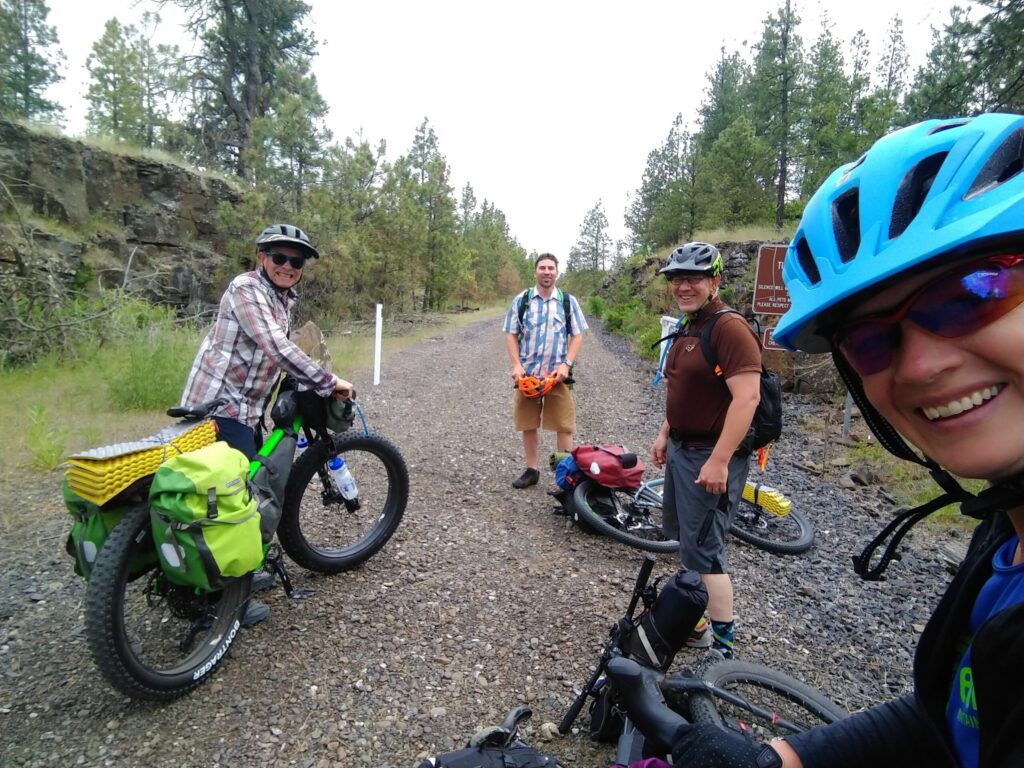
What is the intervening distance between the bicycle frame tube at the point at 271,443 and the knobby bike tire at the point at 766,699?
2.41 metres

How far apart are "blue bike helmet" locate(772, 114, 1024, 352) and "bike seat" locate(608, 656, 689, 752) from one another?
111cm

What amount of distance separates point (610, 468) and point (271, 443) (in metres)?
2.59

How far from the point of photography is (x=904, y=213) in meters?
1.05

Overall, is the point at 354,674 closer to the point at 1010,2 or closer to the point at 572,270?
the point at 1010,2

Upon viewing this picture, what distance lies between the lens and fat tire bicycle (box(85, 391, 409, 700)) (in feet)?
7.16

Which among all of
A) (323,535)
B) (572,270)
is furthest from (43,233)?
(572,270)

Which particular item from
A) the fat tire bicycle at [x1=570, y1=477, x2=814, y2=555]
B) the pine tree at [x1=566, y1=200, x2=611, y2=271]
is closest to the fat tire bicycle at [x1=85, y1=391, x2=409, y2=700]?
the fat tire bicycle at [x1=570, y1=477, x2=814, y2=555]

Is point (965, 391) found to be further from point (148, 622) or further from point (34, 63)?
point (34, 63)

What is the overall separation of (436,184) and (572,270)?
43967mm

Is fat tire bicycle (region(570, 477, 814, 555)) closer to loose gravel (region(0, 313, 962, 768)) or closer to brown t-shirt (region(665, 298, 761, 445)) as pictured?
loose gravel (region(0, 313, 962, 768))

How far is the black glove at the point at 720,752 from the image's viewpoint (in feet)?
4.10

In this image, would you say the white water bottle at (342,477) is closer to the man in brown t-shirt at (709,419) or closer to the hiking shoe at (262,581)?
the hiking shoe at (262,581)

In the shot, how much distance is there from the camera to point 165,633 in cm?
285

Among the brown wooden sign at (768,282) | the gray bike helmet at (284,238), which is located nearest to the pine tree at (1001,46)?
the brown wooden sign at (768,282)
